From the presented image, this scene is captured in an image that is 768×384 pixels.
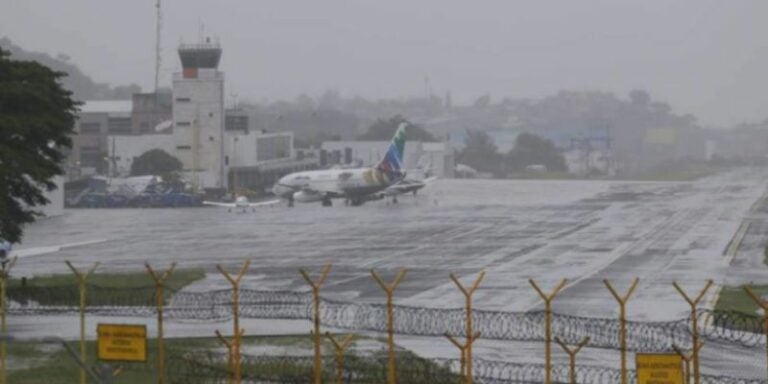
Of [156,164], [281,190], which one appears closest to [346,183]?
[281,190]

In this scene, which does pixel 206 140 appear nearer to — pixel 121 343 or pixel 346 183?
pixel 346 183

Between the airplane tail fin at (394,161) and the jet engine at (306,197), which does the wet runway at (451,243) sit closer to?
the airplane tail fin at (394,161)

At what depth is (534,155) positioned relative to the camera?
193 metres

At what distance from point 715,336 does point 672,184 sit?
338ft

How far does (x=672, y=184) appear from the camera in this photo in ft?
438

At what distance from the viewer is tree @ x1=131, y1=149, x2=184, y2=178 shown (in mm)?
123625

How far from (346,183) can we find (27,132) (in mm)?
64705

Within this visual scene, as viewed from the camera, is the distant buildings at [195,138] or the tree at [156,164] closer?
the distant buildings at [195,138]

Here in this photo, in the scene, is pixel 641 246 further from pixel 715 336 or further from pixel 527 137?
pixel 527 137

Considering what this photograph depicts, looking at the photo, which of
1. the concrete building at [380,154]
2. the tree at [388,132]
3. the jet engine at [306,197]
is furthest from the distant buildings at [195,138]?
the tree at [388,132]

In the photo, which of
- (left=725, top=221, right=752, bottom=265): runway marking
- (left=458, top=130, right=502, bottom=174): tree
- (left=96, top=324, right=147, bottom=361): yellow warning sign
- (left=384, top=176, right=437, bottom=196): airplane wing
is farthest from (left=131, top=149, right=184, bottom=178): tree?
(left=96, top=324, right=147, bottom=361): yellow warning sign

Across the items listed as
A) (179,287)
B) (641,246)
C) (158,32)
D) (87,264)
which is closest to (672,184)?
(158,32)

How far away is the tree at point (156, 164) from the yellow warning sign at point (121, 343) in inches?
3863

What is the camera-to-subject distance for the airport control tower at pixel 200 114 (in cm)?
12175
